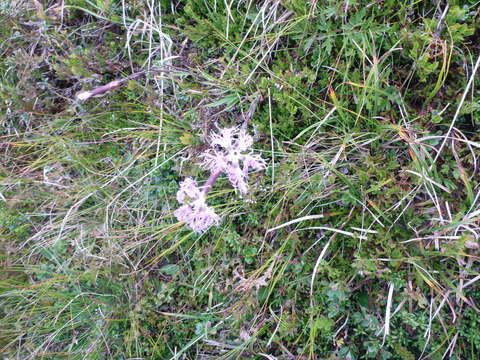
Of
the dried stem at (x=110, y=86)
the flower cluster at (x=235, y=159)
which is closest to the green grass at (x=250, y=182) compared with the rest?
the dried stem at (x=110, y=86)

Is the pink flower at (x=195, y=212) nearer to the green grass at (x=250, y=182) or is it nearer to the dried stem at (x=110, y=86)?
the green grass at (x=250, y=182)

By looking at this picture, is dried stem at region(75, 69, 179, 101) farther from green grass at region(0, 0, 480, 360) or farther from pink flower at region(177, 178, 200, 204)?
pink flower at region(177, 178, 200, 204)

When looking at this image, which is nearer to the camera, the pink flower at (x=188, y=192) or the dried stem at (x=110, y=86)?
the pink flower at (x=188, y=192)

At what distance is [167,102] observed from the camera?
2305mm

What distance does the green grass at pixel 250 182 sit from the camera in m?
1.84

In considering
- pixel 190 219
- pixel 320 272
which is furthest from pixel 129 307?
pixel 320 272

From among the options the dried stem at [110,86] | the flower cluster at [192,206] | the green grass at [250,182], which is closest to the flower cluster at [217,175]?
the flower cluster at [192,206]

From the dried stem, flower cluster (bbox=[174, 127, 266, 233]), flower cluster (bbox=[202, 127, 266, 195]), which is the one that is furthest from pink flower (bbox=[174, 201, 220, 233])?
the dried stem

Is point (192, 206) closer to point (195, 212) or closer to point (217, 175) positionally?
point (195, 212)

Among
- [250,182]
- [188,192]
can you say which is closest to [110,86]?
[188,192]

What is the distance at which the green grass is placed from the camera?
1844mm

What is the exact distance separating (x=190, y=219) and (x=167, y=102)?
823 mm

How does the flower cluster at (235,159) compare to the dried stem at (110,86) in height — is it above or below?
below

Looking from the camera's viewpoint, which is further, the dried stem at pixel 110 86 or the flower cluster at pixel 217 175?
the dried stem at pixel 110 86
